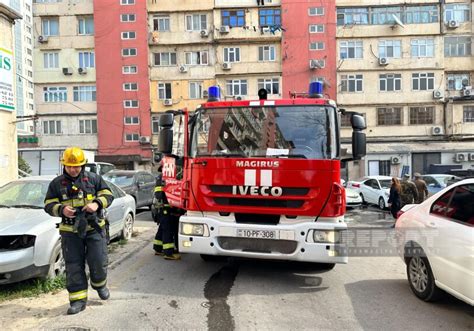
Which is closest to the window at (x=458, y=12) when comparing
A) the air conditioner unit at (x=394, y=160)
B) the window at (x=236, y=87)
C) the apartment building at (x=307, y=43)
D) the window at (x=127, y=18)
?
the apartment building at (x=307, y=43)

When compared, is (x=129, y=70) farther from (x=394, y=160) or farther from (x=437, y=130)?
(x=437, y=130)

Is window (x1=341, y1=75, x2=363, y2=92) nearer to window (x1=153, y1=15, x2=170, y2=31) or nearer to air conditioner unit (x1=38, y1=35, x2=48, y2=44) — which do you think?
window (x1=153, y1=15, x2=170, y2=31)

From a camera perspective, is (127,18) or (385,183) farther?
(127,18)

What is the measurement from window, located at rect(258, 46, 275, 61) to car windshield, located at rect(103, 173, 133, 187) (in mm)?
23453

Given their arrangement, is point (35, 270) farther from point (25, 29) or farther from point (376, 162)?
point (25, 29)

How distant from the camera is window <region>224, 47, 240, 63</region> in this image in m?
34.4

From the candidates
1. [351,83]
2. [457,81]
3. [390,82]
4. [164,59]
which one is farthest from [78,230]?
[457,81]

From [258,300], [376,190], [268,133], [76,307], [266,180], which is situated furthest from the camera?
[376,190]

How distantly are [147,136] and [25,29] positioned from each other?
6453cm

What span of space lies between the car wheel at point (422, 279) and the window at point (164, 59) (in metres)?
32.2

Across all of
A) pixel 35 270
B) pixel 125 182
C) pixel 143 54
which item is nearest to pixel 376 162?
pixel 143 54

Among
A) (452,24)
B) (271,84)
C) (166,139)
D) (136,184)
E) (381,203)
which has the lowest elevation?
(381,203)

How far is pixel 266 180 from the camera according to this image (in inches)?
204

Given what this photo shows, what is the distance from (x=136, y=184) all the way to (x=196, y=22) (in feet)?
81.1
